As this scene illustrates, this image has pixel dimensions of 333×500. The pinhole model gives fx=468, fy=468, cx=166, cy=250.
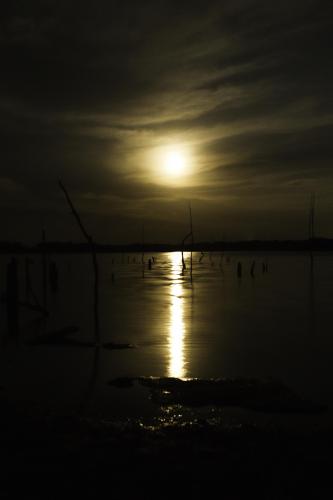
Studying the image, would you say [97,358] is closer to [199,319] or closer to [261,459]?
[261,459]

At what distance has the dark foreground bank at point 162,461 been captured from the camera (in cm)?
579

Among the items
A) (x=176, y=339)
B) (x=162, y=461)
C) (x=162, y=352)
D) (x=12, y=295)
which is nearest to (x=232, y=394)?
(x=162, y=461)

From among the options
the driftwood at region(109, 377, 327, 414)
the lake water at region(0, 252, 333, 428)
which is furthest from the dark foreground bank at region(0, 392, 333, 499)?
the lake water at region(0, 252, 333, 428)

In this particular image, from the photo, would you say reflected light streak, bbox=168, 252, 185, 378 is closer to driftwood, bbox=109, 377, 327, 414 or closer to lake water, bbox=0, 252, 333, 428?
lake water, bbox=0, 252, 333, 428

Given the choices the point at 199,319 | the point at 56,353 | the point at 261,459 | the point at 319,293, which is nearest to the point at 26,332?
the point at 56,353

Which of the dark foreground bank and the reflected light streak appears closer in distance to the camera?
the dark foreground bank

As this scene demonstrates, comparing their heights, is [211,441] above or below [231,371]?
above

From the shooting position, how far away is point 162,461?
6473 mm

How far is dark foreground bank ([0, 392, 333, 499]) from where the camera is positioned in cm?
579

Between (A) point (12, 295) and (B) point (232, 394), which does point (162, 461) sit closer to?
(B) point (232, 394)

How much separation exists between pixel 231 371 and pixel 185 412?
5206 millimetres

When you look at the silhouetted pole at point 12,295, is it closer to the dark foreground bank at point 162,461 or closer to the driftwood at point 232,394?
the driftwood at point 232,394

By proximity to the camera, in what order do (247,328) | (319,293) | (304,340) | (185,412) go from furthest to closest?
1. (319,293)
2. (247,328)
3. (304,340)
4. (185,412)

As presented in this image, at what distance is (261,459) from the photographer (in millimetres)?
6566
